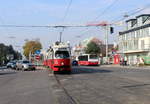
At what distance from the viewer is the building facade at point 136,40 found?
80.1 metres

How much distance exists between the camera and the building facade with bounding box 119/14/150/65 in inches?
3155

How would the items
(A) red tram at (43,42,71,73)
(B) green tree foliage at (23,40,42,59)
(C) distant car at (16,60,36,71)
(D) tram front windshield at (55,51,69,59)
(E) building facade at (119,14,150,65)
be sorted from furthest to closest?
1. (B) green tree foliage at (23,40,42,59)
2. (E) building facade at (119,14,150,65)
3. (C) distant car at (16,60,36,71)
4. (D) tram front windshield at (55,51,69,59)
5. (A) red tram at (43,42,71,73)

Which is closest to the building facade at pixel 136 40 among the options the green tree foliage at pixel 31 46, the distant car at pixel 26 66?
the distant car at pixel 26 66

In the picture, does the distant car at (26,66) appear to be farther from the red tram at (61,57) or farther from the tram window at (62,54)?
the tram window at (62,54)

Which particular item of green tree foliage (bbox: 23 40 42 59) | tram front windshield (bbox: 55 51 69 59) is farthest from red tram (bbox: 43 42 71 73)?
green tree foliage (bbox: 23 40 42 59)

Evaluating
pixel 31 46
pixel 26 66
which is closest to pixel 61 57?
pixel 26 66

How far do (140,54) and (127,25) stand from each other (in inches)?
592

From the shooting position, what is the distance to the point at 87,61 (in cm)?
7588

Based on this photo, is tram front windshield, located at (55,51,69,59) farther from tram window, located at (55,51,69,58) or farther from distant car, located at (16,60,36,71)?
distant car, located at (16,60,36,71)

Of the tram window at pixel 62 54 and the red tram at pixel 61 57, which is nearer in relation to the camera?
the red tram at pixel 61 57

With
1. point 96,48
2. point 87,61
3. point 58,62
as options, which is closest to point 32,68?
point 58,62

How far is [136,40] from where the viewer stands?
87750mm

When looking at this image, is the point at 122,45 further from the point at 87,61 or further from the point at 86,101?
the point at 86,101

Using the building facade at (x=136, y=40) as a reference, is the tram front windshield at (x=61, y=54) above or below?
below
